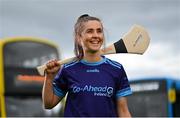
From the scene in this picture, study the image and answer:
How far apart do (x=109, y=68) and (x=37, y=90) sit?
10.5 m

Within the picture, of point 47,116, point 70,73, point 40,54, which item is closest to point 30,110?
point 47,116

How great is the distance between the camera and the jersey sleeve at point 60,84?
11.6 feet

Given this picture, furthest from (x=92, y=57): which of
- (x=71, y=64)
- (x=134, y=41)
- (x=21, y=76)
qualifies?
(x=21, y=76)

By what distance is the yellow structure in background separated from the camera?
1357 cm

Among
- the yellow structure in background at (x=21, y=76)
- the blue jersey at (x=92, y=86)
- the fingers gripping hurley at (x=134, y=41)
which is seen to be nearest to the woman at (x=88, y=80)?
the blue jersey at (x=92, y=86)

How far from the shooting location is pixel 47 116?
14148mm

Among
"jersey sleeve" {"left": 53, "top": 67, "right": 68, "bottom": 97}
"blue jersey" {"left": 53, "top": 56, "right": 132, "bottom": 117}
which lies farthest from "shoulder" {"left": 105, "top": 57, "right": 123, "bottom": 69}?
"jersey sleeve" {"left": 53, "top": 67, "right": 68, "bottom": 97}

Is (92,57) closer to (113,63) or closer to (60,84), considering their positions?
(113,63)

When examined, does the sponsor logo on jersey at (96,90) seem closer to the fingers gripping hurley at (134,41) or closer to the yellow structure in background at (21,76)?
the fingers gripping hurley at (134,41)

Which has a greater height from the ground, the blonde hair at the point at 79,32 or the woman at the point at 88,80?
the blonde hair at the point at 79,32

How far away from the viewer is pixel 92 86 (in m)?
3.44

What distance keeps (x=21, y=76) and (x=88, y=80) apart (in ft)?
33.8

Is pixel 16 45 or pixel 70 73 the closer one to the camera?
pixel 70 73

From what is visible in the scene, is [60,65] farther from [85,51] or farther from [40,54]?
[40,54]
